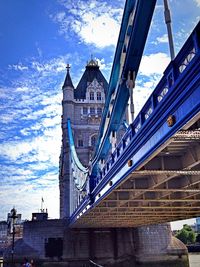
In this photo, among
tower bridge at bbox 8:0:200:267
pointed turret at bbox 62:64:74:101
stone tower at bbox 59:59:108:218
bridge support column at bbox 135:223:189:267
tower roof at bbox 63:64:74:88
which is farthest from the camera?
tower roof at bbox 63:64:74:88

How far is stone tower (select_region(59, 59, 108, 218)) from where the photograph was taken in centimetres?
5256

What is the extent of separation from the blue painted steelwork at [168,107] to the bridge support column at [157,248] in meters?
28.0

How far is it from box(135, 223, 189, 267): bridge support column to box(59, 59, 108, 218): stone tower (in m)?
15.5

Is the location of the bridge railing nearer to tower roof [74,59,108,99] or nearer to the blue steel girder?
the blue steel girder

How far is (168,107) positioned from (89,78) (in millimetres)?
57073

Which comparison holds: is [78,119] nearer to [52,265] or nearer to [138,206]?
[52,265]

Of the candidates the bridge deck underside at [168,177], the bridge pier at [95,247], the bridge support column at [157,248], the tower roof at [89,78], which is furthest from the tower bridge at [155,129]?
the tower roof at [89,78]

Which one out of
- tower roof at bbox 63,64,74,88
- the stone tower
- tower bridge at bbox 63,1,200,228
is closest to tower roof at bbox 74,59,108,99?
the stone tower

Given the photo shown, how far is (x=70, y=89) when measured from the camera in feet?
188

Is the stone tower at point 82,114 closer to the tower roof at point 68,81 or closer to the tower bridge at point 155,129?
the tower roof at point 68,81

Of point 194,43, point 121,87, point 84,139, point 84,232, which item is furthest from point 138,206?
point 84,139

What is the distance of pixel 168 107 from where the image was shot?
244 inches

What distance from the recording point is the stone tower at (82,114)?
52.6 meters

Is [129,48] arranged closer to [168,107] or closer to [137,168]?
[137,168]
